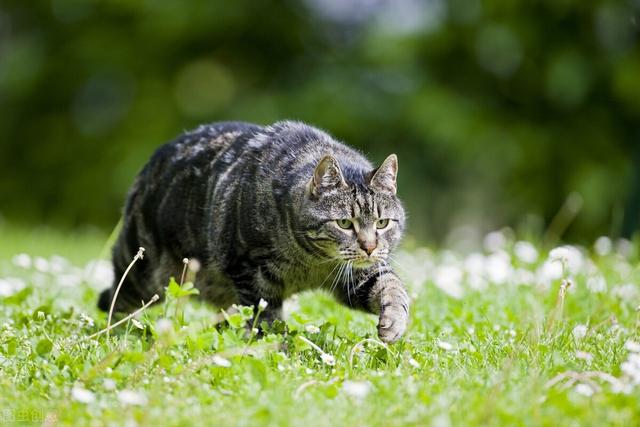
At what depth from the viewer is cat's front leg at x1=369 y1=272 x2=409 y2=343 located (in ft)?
→ 10.3

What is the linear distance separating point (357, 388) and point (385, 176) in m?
1.37

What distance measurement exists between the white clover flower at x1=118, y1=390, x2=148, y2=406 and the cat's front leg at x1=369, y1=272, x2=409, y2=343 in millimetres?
1051

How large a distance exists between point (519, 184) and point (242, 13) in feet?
12.7

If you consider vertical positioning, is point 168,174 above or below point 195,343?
above

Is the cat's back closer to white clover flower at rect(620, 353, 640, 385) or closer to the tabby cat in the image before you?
the tabby cat

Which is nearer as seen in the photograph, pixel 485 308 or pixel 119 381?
pixel 119 381

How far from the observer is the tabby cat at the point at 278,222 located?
3.37 meters

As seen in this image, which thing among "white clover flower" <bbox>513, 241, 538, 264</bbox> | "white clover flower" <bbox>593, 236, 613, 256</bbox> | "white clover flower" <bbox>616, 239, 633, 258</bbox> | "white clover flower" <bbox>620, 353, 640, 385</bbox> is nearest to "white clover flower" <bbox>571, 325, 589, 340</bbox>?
"white clover flower" <bbox>620, 353, 640, 385</bbox>

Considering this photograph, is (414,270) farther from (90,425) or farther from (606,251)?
(90,425)

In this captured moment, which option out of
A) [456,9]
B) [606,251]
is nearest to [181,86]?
[456,9]

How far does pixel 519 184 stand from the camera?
8.91 m

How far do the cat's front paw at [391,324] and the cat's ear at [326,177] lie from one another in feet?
1.85

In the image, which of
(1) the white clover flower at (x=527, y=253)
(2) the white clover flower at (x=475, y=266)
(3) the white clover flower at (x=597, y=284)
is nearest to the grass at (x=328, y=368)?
(3) the white clover flower at (x=597, y=284)

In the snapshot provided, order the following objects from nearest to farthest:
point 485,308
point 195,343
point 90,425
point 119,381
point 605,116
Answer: point 90,425, point 119,381, point 195,343, point 485,308, point 605,116
